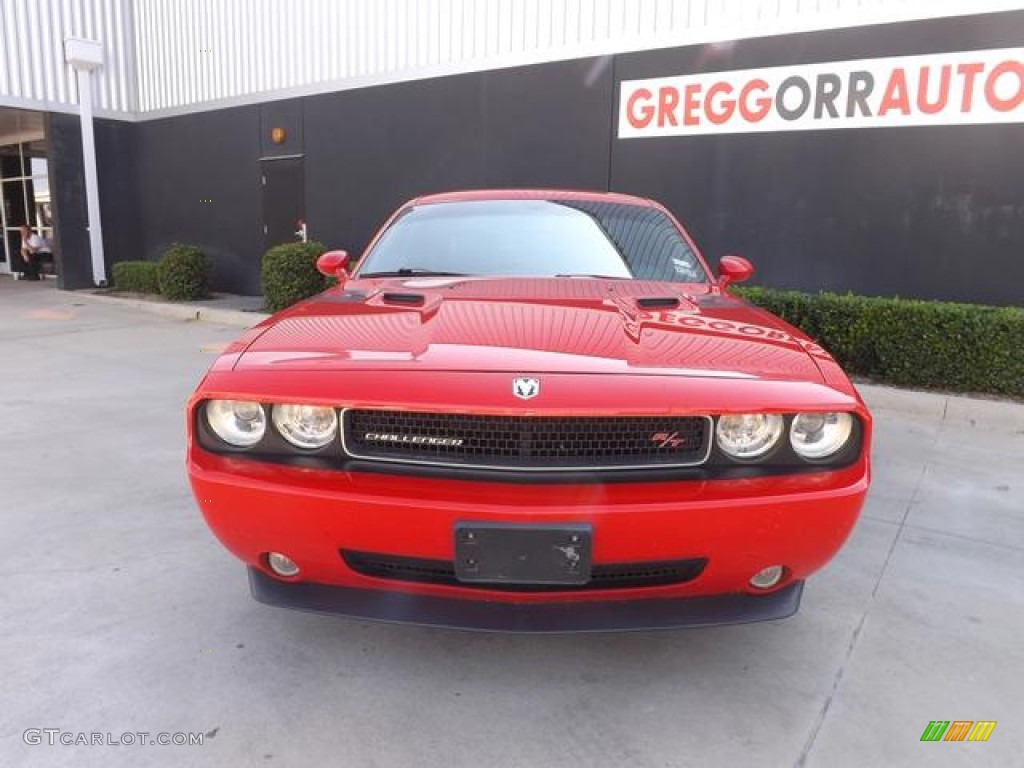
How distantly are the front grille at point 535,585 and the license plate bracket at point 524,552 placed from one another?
2.6 inches

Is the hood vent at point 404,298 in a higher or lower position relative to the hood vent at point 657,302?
lower

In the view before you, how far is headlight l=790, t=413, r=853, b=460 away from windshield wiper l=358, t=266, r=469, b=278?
1.58 m

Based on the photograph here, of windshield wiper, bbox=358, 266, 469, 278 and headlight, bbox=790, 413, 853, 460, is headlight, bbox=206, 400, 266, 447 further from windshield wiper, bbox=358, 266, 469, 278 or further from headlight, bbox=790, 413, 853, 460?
Result: headlight, bbox=790, 413, 853, 460

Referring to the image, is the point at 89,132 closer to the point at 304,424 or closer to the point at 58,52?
the point at 58,52

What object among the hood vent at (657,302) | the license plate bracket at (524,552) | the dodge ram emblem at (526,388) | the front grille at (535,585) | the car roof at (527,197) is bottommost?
the front grille at (535,585)

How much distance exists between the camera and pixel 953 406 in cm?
554

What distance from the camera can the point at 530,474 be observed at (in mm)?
1851

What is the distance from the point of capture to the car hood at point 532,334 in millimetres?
1963

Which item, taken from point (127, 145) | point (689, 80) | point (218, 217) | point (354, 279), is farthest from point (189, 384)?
point (127, 145)

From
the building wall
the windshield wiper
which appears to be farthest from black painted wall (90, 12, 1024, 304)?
the windshield wiper

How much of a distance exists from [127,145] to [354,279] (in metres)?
13.7

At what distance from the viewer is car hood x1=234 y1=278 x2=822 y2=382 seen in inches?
77.3

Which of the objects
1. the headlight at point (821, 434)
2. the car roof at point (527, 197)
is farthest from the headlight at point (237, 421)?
the car roof at point (527, 197)

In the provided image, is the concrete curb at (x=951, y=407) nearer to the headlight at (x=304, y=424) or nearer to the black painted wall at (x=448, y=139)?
the black painted wall at (x=448, y=139)
